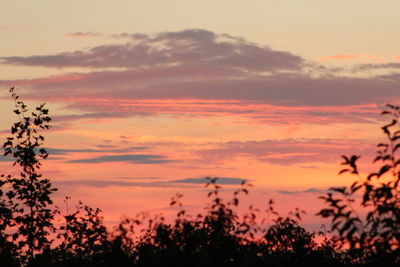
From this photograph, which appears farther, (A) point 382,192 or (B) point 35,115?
(B) point 35,115

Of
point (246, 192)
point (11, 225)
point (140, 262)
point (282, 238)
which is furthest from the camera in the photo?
point (11, 225)

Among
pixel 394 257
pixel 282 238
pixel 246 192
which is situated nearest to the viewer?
pixel 394 257

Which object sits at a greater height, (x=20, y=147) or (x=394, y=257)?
(x=20, y=147)

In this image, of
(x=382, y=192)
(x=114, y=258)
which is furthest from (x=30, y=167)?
(x=382, y=192)

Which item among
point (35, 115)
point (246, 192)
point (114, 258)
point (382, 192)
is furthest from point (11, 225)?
point (382, 192)

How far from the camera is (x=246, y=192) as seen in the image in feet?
63.9

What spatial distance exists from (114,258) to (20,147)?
1285 centimetres

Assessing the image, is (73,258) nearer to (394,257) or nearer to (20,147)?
(20,147)

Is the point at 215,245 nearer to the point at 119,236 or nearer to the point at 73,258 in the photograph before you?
the point at 119,236

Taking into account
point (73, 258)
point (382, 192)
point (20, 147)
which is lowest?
point (73, 258)

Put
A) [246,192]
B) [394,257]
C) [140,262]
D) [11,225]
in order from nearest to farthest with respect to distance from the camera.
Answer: [394,257] → [246,192] → [140,262] → [11,225]

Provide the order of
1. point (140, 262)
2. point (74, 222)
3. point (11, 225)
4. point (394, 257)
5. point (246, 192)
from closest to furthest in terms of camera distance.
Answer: point (394, 257) < point (246, 192) < point (140, 262) < point (11, 225) < point (74, 222)

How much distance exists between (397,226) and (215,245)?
7373mm

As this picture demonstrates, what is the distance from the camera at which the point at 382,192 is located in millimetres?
13922
